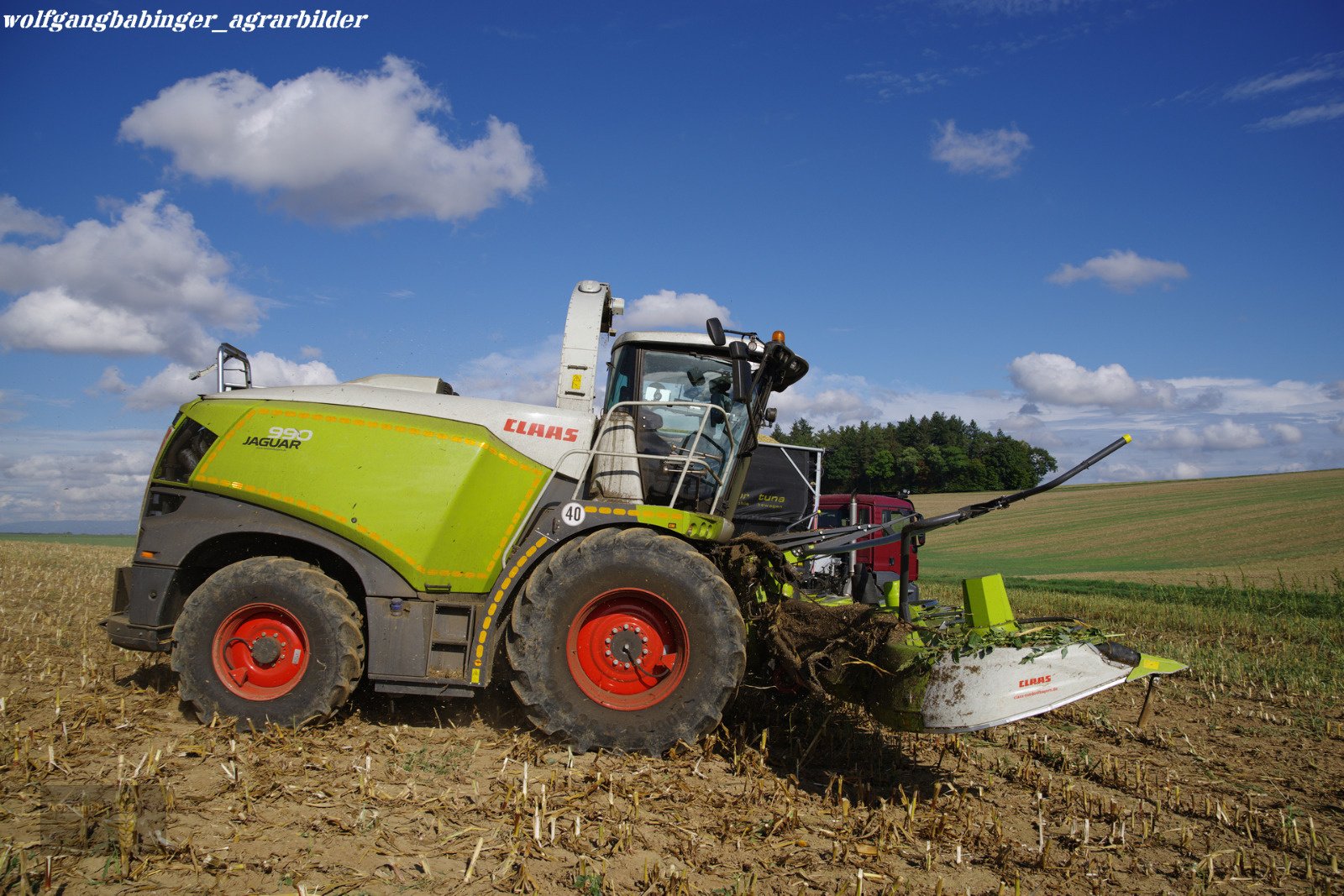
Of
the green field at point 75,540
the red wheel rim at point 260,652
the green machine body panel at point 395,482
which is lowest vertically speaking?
the green field at point 75,540

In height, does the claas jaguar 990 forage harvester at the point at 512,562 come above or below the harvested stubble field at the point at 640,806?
above

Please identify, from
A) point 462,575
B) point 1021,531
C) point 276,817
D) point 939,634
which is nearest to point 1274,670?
point 939,634

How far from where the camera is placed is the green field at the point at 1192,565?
9.34 m

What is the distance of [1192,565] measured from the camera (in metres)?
22.7

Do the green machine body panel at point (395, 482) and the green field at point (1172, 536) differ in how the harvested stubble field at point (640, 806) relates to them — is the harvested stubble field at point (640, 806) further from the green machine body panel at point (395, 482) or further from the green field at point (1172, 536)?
the green field at point (1172, 536)

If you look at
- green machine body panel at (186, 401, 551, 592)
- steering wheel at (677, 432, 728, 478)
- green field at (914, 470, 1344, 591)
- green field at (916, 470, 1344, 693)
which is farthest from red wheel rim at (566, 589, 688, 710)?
green field at (914, 470, 1344, 591)

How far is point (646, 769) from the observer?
4375mm

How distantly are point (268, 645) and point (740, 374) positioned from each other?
3259 mm

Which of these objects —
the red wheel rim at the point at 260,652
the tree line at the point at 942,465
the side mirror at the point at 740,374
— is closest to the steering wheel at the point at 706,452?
the side mirror at the point at 740,374

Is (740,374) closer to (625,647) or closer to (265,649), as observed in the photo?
(625,647)

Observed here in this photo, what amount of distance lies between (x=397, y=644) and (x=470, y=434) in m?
1.32

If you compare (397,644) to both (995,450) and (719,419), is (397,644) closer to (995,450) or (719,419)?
(719,419)

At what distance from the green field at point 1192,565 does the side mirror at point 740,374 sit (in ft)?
18.5

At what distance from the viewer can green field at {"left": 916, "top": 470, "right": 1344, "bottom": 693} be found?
9336 mm
